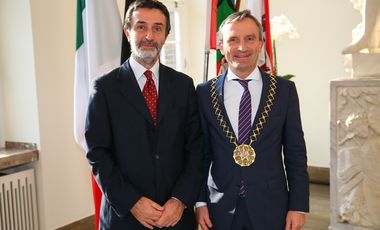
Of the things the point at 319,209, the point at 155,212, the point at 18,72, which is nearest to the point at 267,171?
the point at 155,212

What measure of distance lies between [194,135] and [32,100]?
1648 mm

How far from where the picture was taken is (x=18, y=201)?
8.86ft

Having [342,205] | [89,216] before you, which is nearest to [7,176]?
[89,216]

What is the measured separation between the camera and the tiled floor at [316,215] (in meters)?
3.08

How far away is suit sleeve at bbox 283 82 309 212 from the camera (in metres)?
1.50

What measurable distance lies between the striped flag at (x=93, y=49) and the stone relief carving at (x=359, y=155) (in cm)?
170

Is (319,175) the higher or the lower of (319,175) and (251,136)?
the lower

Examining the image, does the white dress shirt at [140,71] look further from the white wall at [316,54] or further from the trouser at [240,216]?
the white wall at [316,54]

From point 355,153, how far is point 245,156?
1704mm

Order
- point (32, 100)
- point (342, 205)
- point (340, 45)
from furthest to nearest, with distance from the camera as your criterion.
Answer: point (340, 45)
point (342, 205)
point (32, 100)

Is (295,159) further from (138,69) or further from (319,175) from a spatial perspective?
(319,175)

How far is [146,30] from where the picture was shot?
150 cm

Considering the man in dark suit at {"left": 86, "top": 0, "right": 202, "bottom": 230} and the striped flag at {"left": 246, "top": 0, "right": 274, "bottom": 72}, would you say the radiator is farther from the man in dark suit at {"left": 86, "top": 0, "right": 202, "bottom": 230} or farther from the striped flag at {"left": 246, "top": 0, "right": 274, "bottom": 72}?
the striped flag at {"left": 246, "top": 0, "right": 274, "bottom": 72}

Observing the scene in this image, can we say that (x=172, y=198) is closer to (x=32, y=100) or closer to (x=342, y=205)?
(x=32, y=100)
